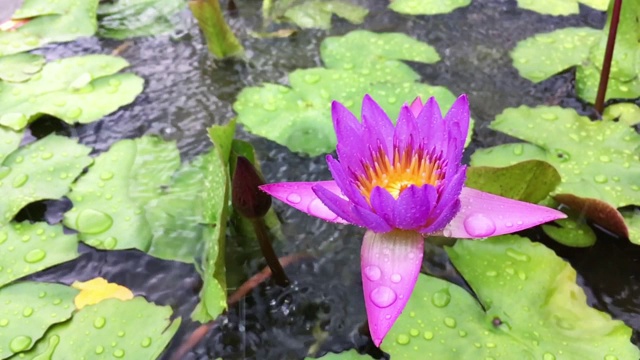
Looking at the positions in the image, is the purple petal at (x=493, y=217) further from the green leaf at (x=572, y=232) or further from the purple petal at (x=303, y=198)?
the green leaf at (x=572, y=232)

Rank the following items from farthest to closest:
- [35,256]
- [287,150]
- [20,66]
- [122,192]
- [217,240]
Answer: [20,66], [287,150], [122,192], [35,256], [217,240]

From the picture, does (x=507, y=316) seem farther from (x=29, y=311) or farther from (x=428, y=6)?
(x=428, y=6)

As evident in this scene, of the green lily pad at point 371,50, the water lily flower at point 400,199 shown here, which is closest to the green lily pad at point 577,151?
the green lily pad at point 371,50

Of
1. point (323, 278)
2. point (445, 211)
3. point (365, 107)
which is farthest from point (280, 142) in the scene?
point (445, 211)

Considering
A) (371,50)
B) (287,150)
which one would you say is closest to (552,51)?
(371,50)

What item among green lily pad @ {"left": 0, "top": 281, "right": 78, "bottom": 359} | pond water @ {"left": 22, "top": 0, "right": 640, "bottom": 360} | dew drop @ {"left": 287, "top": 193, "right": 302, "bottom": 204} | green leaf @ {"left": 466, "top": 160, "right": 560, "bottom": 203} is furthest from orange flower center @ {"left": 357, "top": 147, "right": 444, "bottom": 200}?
green lily pad @ {"left": 0, "top": 281, "right": 78, "bottom": 359}

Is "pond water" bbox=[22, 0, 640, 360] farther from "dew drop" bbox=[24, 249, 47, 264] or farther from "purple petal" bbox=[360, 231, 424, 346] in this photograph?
"purple petal" bbox=[360, 231, 424, 346]

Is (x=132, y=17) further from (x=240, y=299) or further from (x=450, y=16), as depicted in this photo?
(x=240, y=299)
